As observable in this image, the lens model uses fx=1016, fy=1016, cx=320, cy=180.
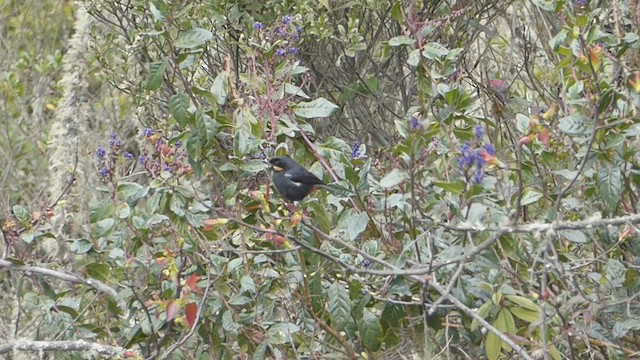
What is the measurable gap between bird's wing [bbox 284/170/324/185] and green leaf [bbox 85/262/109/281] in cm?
69

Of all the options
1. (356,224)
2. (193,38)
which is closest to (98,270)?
(193,38)

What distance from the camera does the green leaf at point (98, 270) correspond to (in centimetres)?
308

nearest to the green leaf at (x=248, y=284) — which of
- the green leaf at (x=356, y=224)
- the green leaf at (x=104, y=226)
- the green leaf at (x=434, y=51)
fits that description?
the green leaf at (x=356, y=224)

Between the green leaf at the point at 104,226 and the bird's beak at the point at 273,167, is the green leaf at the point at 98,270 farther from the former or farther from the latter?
the bird's beak at the point at 273,167

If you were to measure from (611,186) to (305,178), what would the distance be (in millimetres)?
825

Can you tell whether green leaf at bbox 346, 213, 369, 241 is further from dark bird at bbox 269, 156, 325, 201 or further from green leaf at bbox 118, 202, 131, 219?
green leaf at bbox 118, 202, 131, 219

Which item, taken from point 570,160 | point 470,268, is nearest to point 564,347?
point 470,268

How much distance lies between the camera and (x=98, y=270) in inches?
122

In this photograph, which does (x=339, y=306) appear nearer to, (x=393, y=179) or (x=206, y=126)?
(x=393, y=179)

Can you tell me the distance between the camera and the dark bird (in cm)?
281

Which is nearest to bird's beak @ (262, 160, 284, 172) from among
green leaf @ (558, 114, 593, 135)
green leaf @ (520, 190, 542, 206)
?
green leaf @ (520, 190, 542, 206)

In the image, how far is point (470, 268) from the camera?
9.02ft

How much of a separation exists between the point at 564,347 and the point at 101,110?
5146mm

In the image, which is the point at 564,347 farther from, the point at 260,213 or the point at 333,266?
the point at 260,213
